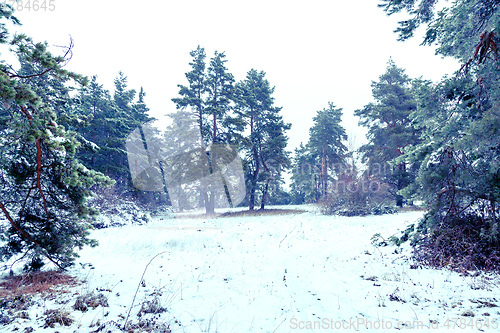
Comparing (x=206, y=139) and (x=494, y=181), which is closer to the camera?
(x=494, y=181)

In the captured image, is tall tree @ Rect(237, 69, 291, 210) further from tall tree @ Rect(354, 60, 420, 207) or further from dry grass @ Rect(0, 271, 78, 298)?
dry grass @ Rect(0, 271, 78, 298)

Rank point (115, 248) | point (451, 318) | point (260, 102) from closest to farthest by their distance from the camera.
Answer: point (451, 318)
point (115, 248)
point (260, 102)

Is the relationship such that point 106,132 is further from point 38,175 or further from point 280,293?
point 280,293

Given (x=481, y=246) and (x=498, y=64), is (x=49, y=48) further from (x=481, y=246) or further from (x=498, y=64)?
(x=481, y=246)

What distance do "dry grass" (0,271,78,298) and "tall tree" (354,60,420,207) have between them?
21430 mm

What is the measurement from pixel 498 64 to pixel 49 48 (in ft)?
29.2

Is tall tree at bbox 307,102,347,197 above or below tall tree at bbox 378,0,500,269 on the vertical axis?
above

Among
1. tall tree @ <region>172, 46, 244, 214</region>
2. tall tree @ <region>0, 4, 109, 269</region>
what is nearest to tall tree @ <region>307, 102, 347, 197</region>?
tall tree @ <region>172, 46, 244, 214</region>

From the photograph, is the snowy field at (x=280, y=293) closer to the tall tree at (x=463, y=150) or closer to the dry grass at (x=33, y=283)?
the dry grass at (x=33, y=283)

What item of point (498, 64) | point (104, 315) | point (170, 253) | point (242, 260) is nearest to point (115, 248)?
point (170, 253)

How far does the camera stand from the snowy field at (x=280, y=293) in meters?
3.42

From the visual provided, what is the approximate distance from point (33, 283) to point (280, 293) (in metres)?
4.86

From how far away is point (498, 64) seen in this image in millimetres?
5027

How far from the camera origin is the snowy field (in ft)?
11.2
